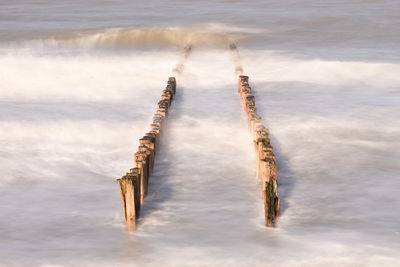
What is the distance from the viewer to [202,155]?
21.2 feet

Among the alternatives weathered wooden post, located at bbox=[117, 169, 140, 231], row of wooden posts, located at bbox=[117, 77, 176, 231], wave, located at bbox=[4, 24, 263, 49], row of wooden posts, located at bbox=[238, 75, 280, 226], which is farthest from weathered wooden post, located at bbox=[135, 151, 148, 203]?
wave, located at bbox=[4, 24, 263, 49]

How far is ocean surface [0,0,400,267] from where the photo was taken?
4465 millimetres

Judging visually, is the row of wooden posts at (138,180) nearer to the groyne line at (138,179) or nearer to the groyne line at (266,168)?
the groyne line at (138,179)

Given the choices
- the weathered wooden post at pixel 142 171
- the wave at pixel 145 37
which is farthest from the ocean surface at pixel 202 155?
the wave at pixel 145 37

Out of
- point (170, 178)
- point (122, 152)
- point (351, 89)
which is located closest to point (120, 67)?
point (351, 89)

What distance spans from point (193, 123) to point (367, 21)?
11986 mm

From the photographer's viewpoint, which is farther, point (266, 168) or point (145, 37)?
point (145, 37)

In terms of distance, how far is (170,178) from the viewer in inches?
227

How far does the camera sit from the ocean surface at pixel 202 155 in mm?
4465

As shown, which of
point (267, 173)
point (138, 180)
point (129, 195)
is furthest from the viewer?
point (267, 173)

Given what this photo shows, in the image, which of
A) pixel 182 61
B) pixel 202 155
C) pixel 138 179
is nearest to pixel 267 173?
pixel 138 179

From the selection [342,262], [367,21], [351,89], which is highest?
[367,21]

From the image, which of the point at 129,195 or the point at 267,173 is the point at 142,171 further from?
the point at 267,173

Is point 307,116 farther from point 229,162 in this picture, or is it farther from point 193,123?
point 229,162
